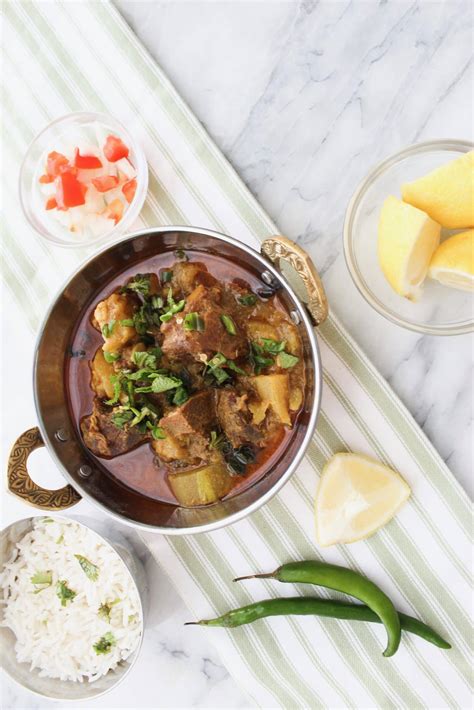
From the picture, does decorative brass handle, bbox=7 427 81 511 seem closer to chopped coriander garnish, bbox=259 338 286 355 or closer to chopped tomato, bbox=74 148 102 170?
chopped coriander garnish, bbox=259 338 286 355

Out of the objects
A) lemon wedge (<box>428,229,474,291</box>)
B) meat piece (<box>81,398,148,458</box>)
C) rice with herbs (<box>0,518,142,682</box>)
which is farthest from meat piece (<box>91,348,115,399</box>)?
lemon wedge (<box>428,229,474,291</box>)

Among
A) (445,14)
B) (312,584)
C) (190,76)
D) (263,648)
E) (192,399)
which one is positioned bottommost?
(263,648)

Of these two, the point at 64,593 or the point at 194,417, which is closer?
the point at 194,417

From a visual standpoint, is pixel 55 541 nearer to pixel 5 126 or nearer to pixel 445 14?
pixel 5 126

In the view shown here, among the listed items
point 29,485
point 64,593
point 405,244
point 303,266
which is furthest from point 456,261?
point 64,593

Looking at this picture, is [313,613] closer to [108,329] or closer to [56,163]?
[108,329]

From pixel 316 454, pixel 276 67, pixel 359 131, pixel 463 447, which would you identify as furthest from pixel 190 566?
pixel 276 67
